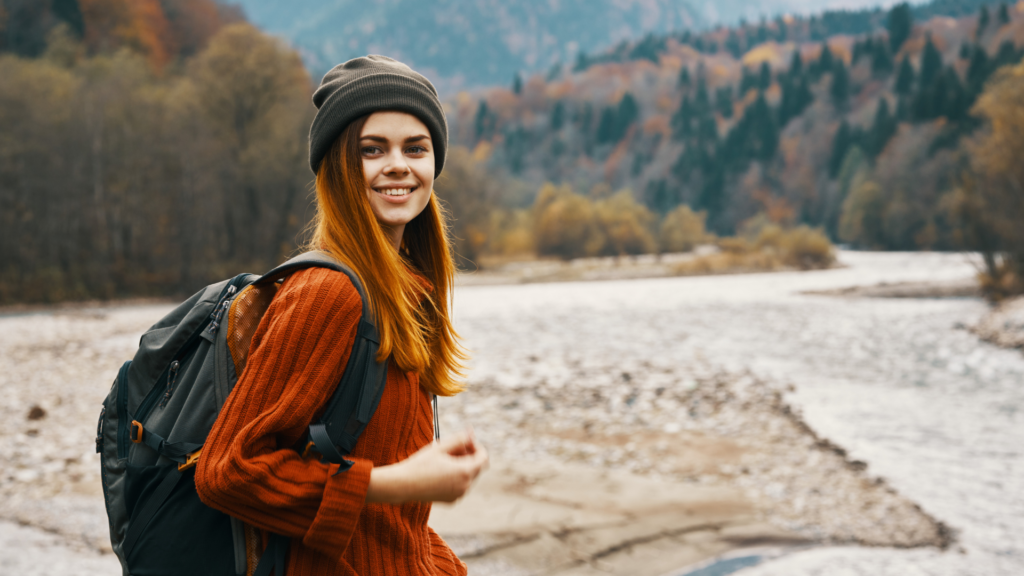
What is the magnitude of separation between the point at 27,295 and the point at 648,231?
49006 millimetres

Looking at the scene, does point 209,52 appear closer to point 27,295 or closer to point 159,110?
point 159,110

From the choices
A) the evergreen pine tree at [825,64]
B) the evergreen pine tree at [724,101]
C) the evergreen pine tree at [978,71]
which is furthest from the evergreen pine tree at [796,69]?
the evergreen pine tree at [978,71]

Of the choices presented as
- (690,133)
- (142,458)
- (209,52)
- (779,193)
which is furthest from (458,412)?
(690,133)

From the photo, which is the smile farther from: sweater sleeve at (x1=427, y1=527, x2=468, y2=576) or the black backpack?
sweater sleeve at (x1=427, y1=527, x2=468, y2=576)

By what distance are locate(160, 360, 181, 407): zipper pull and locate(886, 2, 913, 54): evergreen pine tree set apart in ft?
424

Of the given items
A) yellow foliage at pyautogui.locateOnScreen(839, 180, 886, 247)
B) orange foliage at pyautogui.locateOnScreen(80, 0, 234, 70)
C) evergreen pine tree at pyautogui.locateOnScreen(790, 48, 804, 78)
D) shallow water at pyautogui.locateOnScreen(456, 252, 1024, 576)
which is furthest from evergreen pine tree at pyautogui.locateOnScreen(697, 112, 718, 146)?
shallow water at pyautogui.locateOnScreen(456, 252, 1024, 576)

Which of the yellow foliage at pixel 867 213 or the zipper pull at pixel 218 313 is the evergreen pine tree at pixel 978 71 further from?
the zipper pull at pixel 218 313

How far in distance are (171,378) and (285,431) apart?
0.90ft

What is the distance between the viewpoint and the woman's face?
1.48 metres

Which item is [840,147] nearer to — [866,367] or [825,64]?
[825,64]

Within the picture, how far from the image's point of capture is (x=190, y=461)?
1299 millimetres

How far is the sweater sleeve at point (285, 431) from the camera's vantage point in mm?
1229

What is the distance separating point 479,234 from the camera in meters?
49.9

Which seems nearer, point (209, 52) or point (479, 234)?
point (209, 52)
